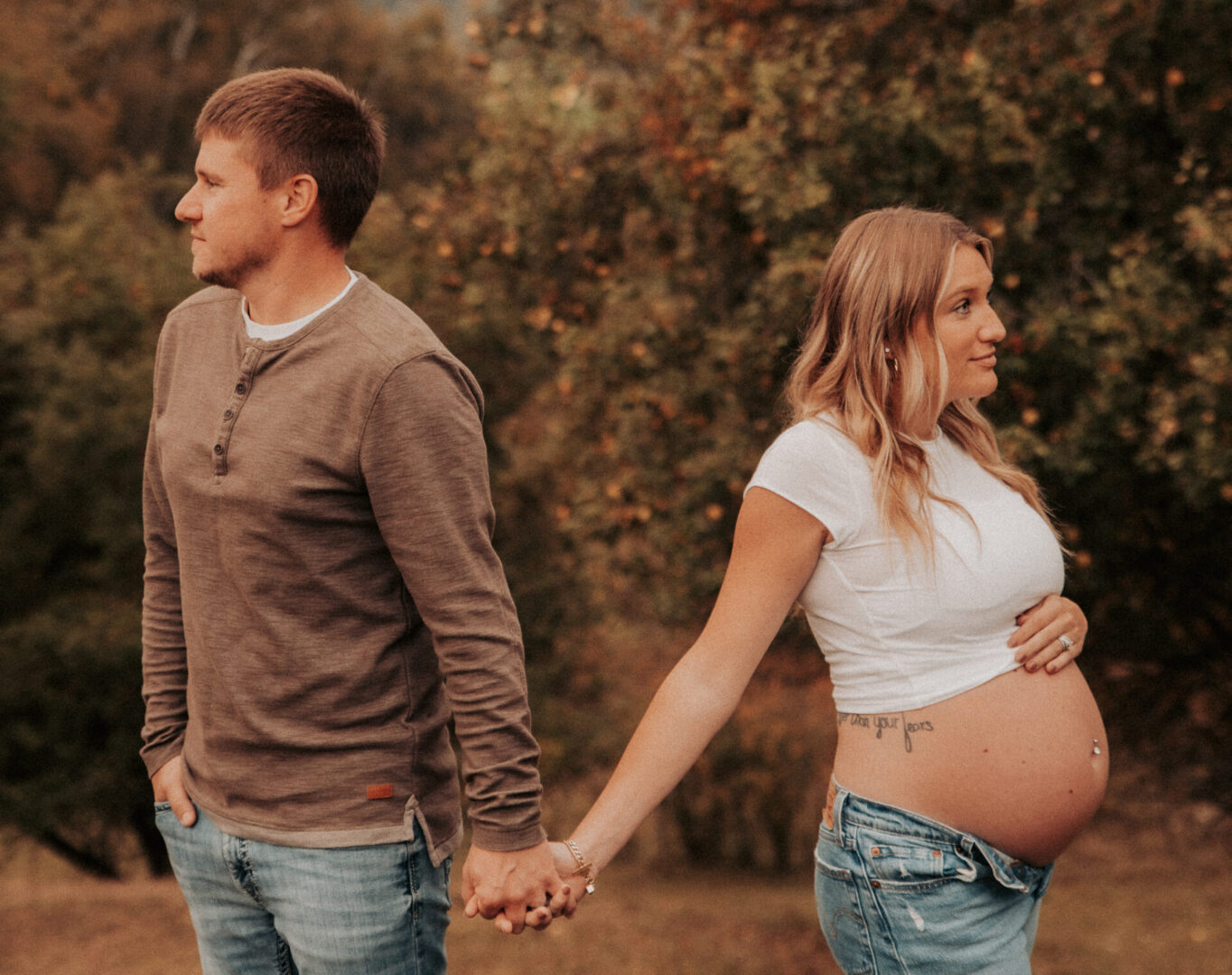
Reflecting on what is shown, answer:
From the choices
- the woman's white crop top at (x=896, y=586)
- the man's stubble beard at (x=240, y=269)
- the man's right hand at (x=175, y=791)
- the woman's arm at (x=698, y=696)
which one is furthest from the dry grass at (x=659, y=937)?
the man's stubble beard at (x=240, y=269)

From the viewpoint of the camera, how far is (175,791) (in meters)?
2.14

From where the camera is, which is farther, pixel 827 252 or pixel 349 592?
pixel 827 252

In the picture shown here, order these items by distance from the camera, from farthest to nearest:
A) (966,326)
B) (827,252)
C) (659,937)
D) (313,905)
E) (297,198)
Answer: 1. (659,937)
2. (827,252)
3. (966,326)
4. (297,198)
5. (313,905)

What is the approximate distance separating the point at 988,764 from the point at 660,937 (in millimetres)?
6413

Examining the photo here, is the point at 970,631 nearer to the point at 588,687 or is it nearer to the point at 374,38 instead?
the point at 588,687

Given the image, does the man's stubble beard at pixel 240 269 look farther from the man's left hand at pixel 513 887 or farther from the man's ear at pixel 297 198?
the man's left hand at pixel 513 887

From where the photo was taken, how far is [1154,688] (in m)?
8.14

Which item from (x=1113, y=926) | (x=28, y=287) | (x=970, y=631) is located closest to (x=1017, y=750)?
(x=970, y=631)

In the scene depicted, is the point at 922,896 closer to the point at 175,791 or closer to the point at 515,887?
the point at 515,887

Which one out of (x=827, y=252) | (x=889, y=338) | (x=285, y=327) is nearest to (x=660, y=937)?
(x=827, y=252)

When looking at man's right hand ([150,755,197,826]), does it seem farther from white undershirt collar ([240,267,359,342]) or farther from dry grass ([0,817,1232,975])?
dry grass ([0,817,1232,975])

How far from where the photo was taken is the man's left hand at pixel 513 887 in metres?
2.01

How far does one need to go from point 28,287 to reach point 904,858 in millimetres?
13398

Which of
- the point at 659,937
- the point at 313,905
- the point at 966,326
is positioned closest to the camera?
the point at 313,905
